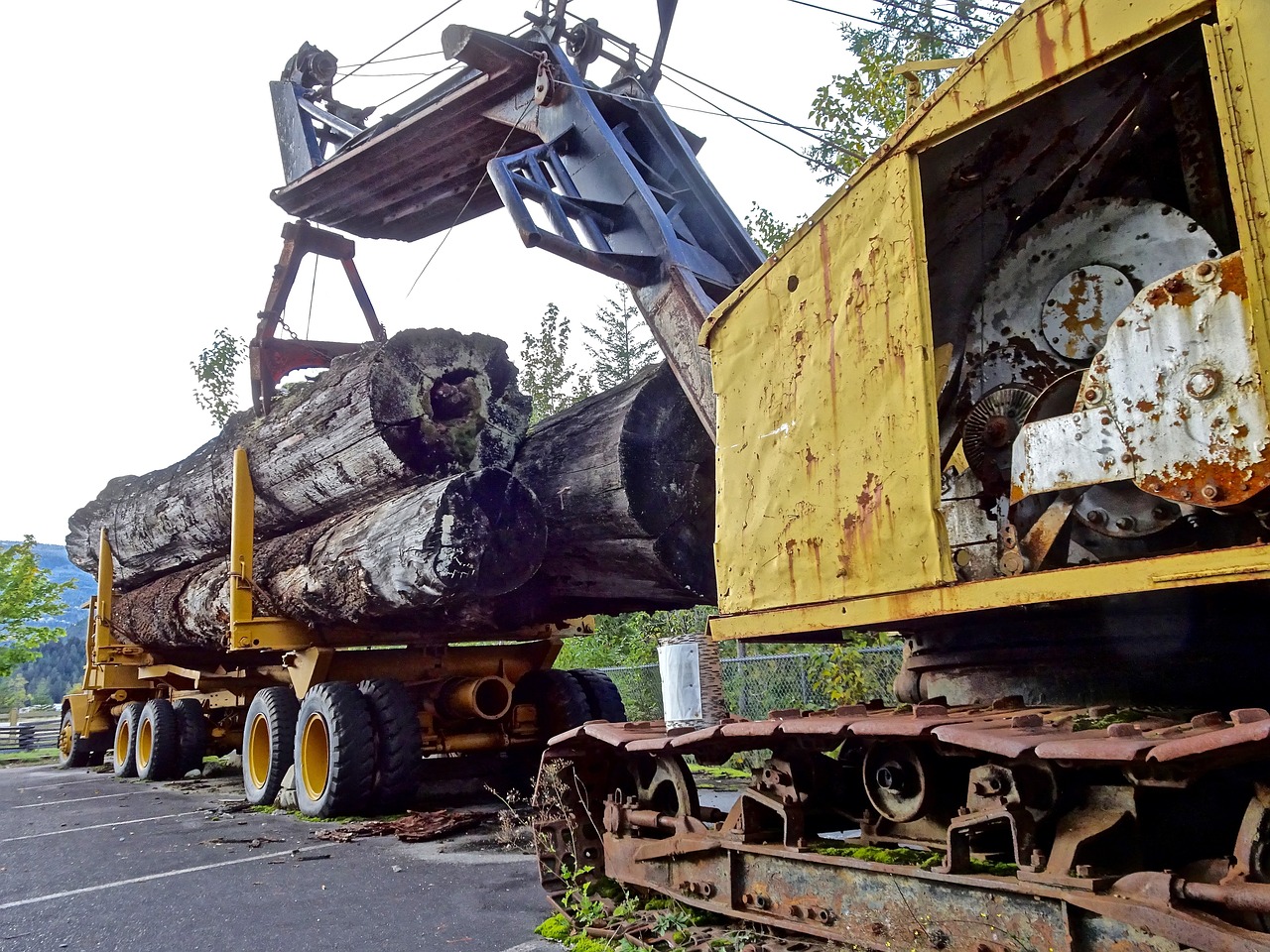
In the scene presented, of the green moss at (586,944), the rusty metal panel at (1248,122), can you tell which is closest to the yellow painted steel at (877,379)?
the rusty metal panel at (1248,122)

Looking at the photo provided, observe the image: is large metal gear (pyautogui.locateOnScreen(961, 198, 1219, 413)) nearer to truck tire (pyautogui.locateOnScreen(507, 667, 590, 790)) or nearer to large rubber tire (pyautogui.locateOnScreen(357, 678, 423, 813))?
large rubber tire (pyautogui.locateOnScreen(357, 678, 423, 813))

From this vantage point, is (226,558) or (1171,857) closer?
(1171,857)

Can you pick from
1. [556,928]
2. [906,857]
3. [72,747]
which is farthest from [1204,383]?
[72,747]

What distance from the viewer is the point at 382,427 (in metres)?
6.35

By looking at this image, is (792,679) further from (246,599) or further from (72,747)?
(72,747)

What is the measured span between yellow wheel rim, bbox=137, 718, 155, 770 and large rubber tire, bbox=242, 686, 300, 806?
129 inches

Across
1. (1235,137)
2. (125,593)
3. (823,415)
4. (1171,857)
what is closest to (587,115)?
(823,415)

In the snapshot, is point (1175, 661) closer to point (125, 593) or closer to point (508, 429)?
point (508, 429)

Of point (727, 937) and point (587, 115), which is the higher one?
point (587, 115)

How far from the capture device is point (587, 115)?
625 cm

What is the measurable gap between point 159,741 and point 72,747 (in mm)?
4322

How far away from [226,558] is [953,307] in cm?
735

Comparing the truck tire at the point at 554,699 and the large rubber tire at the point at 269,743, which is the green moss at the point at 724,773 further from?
the large rubber tire at the point at 269,743

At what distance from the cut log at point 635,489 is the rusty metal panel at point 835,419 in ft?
7.32
